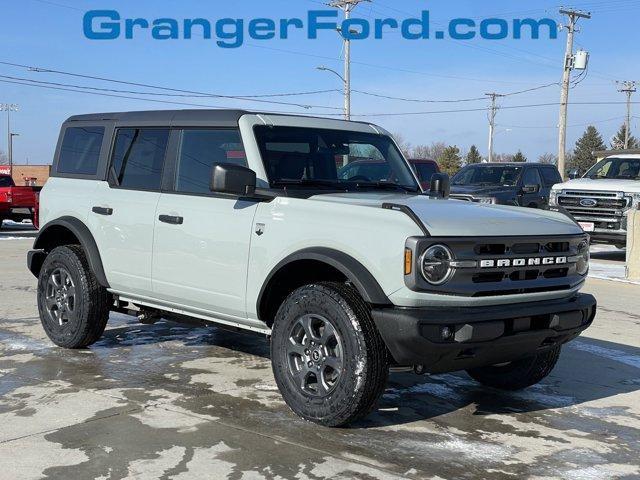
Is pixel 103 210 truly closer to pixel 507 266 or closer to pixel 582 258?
pixel 507 266

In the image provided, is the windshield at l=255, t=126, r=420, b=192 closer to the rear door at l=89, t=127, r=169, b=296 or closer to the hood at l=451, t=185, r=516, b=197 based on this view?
the rear door at l=89, t=127, r=169, b=296

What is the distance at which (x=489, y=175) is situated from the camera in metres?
17.4

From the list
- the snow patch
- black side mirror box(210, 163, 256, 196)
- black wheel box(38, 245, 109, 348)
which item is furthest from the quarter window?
black side mirror box(210, 163, 256, 196)

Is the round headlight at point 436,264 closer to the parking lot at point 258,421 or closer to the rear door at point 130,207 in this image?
the parking lot at point 258,421

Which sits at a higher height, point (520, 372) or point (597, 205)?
point (597, 205)

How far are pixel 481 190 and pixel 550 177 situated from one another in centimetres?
292

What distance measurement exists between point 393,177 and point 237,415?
86.9 inches

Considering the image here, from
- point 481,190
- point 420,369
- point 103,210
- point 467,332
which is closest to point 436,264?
point 467,332

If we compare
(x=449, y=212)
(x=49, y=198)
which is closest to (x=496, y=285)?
(x=449, y=212)

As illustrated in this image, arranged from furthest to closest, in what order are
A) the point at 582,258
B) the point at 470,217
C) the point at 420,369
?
1. the point at 582,258
2. the point at 470,217
3. the point at 420,369

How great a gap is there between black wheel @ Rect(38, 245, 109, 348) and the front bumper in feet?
9.66

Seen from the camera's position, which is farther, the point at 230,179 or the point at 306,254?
the point at 230,179

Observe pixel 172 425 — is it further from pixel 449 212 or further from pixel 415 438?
pixel 449 212

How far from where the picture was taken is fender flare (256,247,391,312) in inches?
172
